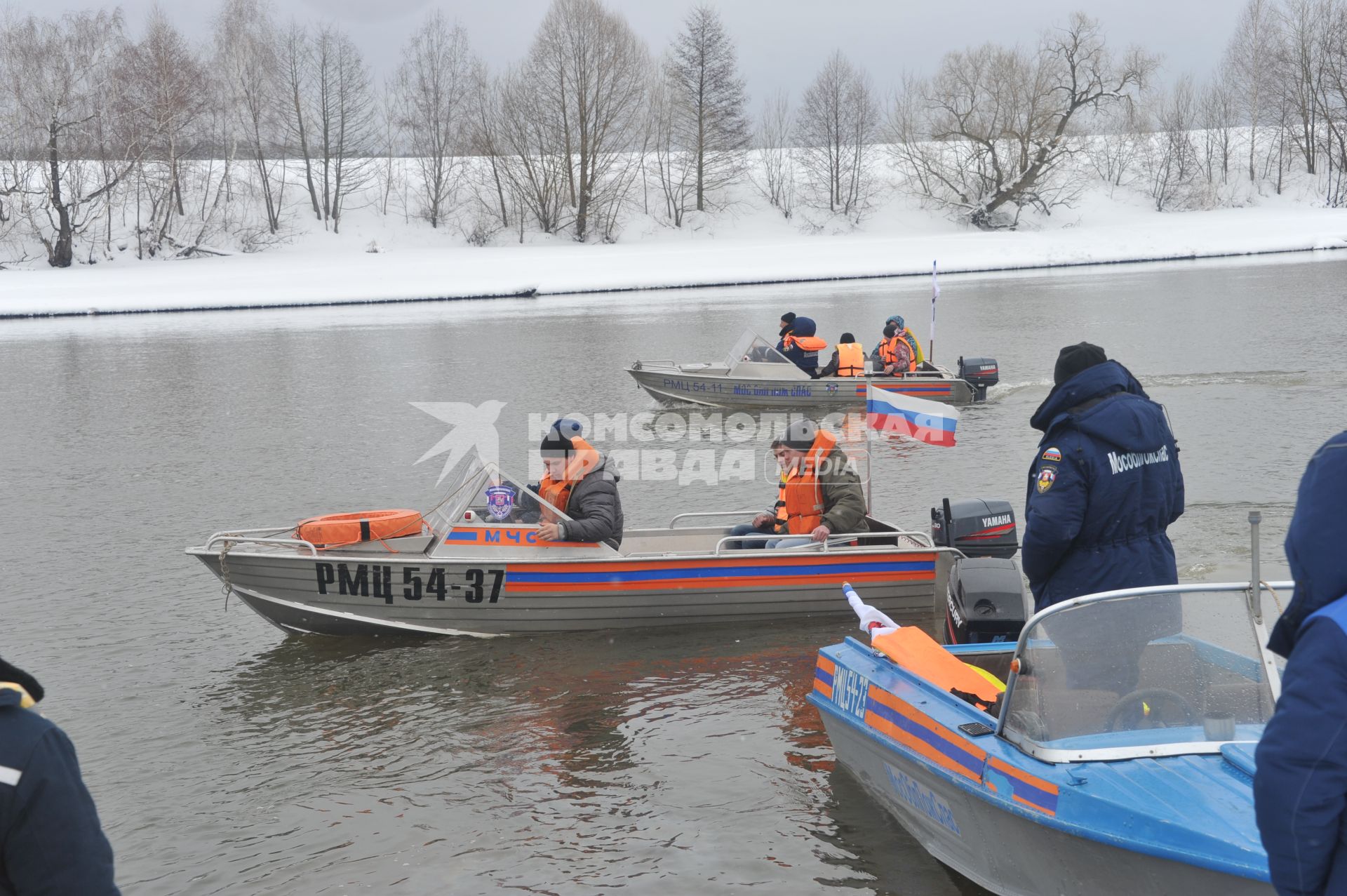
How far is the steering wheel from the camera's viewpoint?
4.25 m

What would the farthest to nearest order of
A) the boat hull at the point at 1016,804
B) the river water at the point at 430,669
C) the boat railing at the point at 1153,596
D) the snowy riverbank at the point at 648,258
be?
1. the snowy riverbank at the point at 648,258
2. the river water at the point at 430,669
3. the boat railing at the point at 1153,596
4. the boat hull at the point at 1016,804

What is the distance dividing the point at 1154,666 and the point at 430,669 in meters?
5.67

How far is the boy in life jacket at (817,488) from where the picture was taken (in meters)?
8.79

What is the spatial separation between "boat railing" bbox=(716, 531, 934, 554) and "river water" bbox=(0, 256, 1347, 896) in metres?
0.63

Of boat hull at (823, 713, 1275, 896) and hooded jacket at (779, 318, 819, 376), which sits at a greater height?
hooded jacket at (779, 318, 819, 376)

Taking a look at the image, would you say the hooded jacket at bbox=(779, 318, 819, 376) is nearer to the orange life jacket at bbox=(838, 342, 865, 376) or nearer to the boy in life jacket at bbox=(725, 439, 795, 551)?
the orange life jacket at bbox=(838, 342, 865, 376)

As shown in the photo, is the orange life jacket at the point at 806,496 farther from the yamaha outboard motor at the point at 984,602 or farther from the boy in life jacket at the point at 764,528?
the yamaha outboard motor at the point at 984,602

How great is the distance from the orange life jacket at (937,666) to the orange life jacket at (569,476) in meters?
3.63

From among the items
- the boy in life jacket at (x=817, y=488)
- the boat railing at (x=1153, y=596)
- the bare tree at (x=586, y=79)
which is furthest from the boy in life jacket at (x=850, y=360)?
the bare tree at (x=586, y=79)

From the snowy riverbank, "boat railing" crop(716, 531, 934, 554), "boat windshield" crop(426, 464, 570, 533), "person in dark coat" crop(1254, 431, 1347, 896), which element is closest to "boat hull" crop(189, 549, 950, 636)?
"boat railing" crop(716, 531, 934, 554)

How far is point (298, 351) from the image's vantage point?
2969cm

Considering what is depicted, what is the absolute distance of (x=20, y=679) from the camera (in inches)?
95.4

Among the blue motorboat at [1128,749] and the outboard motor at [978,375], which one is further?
the outboard motor at [978,375]

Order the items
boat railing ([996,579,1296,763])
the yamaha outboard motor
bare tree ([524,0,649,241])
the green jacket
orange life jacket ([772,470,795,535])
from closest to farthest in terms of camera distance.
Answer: boat railing ([996,579,1296,763])
the yamaha outboard motor
the green jacket
orange life jacket ([772,470,795,535])
bare tree ([524,0,649,241])
